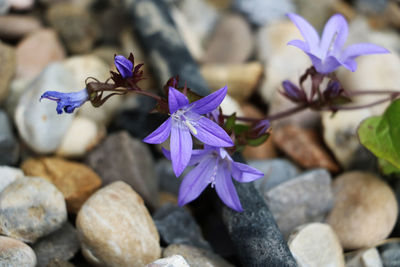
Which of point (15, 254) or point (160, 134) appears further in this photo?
point (15, 254)

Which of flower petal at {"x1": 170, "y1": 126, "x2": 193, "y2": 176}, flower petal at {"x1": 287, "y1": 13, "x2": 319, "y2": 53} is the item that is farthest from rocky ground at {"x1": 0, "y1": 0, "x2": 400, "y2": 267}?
flower petal at {"x1": 287, "y1": 13, "x2": 319, "y2": 53}

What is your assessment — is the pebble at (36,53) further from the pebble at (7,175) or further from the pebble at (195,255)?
the pebble at (195,255)

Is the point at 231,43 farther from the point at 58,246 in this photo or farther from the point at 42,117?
the point at 58,246

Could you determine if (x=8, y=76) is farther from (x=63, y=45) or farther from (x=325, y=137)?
(x=325, y=137)

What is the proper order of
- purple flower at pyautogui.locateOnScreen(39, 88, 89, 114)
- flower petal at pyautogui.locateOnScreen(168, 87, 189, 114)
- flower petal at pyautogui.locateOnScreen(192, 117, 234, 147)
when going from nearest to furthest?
flower petal at pyautogui.locateOnScreen(168, 87, 189, 114) < flower petal at pyautogui.locateOnScreen(192, 117, 234, 147) < purple flower at pyautogui.locateOnScreen(39, 88, 89, 114)

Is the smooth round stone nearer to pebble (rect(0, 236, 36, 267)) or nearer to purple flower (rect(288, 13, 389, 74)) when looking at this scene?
pebble (rect(0, 236, 36, 267))

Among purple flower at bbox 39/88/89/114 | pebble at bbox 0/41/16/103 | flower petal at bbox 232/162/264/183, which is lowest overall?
flower petal at bbox 232/162/264/183

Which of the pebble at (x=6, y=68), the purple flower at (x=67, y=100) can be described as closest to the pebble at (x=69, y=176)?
the pebble at (x=6, y=68)

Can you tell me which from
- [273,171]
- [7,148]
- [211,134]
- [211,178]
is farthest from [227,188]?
[7,148]
